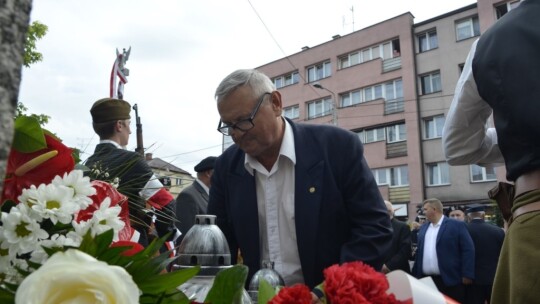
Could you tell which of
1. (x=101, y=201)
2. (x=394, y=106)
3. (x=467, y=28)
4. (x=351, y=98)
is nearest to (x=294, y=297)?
(x=101, y=201)

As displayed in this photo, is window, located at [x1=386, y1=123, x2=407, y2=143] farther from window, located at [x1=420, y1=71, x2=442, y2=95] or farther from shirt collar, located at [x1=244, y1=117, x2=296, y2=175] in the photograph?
shirt collar, located at [x1=244, y1=117, x2=296, y2=175]

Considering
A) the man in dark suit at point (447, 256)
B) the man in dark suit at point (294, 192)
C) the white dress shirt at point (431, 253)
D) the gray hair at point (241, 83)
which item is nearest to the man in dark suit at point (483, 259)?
the man in dark suit at point (447, 256)

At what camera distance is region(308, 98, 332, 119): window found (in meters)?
26.2

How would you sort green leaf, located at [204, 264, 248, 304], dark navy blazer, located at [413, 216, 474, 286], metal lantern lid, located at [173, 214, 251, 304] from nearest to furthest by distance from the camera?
green leaf, located at [204, 264, 248, 304]
metal lantern lid, located at [173, 214, 251, 304]
dark navy blazer, located at [413, 216, 474, 286]

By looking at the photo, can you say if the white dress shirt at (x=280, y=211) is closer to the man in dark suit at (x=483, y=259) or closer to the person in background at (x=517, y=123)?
the person in background at (x=517, y=123)

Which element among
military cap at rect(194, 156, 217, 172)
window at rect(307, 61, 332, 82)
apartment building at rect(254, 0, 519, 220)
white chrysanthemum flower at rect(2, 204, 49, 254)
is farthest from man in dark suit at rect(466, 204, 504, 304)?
window at rect(307, 61, 332, 82)

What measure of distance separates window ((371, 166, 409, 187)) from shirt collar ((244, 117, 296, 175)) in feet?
69.3

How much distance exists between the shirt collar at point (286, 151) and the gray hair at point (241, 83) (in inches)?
9.9

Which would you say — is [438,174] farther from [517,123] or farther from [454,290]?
[517,123]

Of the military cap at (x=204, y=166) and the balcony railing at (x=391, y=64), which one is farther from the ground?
the balcony railing at (x=391, y=64)

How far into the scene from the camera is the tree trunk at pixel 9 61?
0.34 m

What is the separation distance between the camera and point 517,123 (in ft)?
4.01

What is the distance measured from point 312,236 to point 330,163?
33cm

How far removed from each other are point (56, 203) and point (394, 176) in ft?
76.0
